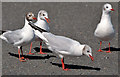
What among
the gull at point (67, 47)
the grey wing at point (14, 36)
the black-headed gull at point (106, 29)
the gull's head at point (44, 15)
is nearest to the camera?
the gull at point (67, 47)

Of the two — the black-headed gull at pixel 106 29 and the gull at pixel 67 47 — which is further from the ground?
the black-headed gull at pixel 106 29

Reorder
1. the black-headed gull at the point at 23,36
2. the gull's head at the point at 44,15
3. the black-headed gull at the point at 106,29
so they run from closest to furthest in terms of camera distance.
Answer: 1. the black-headed gull at the point at 23,36
2. the black-headed gull at the point at 106,29
3. the gull's head at the point at 44,15

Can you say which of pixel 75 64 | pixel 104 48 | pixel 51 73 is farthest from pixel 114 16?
pixel 51 73

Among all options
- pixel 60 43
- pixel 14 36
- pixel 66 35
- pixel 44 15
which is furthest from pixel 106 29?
pixel 14 36

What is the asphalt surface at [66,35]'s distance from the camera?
881 cm

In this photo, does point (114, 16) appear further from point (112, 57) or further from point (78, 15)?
point (112, 57)

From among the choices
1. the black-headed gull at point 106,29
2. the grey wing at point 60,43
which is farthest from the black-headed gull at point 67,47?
the black-headed gull at point 106,29

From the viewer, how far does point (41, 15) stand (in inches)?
423

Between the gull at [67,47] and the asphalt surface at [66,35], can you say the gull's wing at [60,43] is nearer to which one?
the gull at [67,47]

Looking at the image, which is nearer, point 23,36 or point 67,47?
point 67,47

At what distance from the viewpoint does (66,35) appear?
1320 centimetres

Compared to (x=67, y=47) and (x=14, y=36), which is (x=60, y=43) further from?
(x=14, y=36)

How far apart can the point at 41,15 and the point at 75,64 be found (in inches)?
99.3

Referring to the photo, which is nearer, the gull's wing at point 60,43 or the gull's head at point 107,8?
the gull's wing at point 60,43
